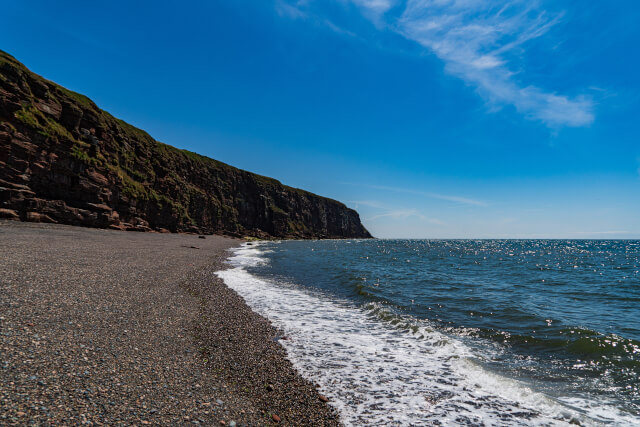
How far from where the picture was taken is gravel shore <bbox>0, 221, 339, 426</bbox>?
4.38 metres

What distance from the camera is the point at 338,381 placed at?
22.5ft

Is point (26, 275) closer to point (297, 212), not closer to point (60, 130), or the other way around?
point (60, 130)

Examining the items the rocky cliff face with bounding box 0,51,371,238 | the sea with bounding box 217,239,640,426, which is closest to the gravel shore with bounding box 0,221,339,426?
the sea with bounding box 217,239,640,426

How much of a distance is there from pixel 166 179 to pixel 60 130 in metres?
29.5

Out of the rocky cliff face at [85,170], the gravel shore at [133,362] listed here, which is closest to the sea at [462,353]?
the gravel shore at [133,362]

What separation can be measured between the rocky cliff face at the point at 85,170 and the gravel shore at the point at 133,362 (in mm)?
35778

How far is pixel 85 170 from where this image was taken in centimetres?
4522

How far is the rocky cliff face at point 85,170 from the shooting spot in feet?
119

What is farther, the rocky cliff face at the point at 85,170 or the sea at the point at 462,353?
the rocky cliff face at the point at 85,170

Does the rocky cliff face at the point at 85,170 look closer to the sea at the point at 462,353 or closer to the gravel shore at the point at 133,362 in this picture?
the gravel shore at the point at 133,362

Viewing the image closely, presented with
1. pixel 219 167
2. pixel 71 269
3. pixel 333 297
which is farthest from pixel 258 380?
pixel 219 167

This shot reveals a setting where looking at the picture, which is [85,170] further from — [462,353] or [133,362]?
[462,353]

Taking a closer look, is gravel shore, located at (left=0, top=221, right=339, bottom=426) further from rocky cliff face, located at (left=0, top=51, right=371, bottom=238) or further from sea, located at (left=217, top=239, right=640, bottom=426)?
rocky cliff face, located at (left=0, top=51, right=371, bottom=238)

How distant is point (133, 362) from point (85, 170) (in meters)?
52.5
